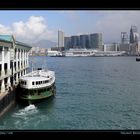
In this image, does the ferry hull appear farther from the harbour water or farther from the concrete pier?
the concrete pier

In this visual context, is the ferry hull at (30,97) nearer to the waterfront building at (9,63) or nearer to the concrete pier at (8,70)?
the concrete pier at (8,70)

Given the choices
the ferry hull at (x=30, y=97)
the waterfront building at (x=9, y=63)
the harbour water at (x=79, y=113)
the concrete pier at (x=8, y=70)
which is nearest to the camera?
the harbour water at (x=79, y=113)

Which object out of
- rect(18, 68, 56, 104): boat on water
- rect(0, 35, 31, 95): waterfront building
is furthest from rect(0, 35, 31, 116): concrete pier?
rect(18, 68, 56, 104): boat on water

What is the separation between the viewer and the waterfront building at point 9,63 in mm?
9102

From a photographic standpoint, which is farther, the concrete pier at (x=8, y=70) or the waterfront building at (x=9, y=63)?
the waterfront building at (x=9, y=63)

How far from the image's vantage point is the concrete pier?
8661 mm

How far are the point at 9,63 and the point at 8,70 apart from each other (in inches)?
11.4

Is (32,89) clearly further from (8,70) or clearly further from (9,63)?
(9,63)

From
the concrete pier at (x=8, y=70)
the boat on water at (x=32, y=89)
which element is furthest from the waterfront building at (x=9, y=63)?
the boat on water at (x=32, y=89)
